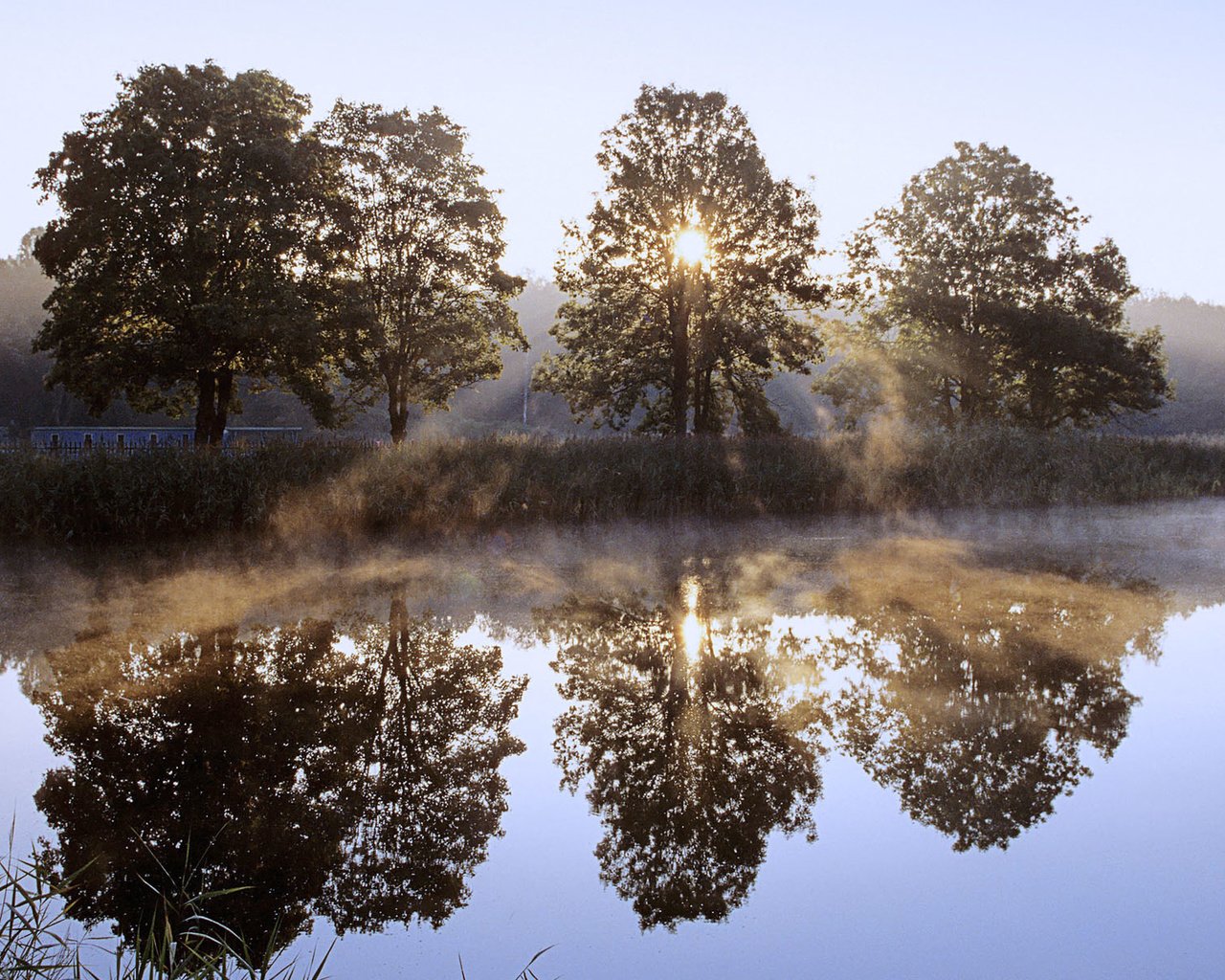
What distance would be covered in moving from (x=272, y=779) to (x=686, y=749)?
2.24 m

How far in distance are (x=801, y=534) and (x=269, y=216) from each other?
17563mm

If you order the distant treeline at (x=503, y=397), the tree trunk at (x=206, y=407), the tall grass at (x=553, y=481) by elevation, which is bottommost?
the tall grass at (x=553, y=481)

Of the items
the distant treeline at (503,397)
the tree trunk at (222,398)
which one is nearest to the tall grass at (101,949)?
the tree trunk at (222,398)

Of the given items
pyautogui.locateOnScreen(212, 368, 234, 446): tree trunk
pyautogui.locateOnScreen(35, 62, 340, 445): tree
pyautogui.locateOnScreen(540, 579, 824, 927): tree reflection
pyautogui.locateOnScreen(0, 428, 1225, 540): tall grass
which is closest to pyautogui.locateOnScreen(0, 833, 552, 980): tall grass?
pyautogui.locateOnScreen(540, 579, 824, 927): tree reflection

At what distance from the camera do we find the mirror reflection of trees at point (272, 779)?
3777 millimetres

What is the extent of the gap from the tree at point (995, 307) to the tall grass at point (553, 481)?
8.30 meters

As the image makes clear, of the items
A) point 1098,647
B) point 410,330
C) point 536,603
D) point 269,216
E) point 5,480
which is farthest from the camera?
point 410,330

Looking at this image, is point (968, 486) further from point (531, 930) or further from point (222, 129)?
point (222, 129)

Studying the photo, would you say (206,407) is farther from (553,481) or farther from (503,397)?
(503,397)

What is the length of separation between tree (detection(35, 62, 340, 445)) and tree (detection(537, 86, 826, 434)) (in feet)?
25.9

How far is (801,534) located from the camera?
49.9ft

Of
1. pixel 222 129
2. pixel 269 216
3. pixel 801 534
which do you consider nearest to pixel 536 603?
pixel 801 534

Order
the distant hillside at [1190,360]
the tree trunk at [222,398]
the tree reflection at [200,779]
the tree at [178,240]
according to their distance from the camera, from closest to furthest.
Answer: the tree reflection at [200,779] < the tree at [178,240] < the tree trunk at [222,398] < the distant hillside at [1190,360]

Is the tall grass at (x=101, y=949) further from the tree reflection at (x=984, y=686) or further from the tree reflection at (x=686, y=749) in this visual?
the tree reflection at (x=984, y=686)
